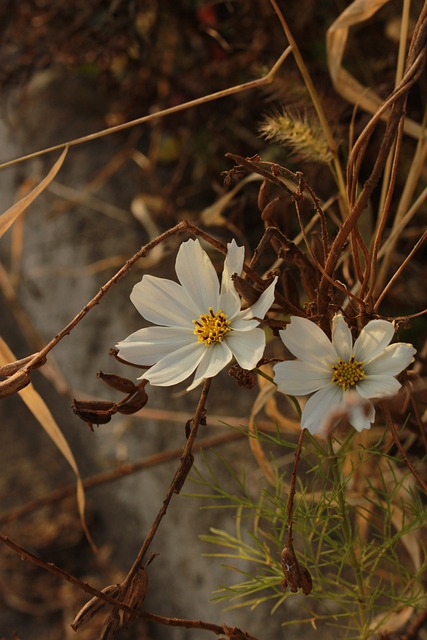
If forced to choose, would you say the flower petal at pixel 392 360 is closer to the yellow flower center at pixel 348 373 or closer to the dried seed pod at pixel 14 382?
the yellow flower center at pixel 348 373

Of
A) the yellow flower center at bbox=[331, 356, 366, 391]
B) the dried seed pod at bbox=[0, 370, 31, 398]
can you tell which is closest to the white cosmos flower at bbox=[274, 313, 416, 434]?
the yellow flower center at bbox=[331, 356, 366, 391]

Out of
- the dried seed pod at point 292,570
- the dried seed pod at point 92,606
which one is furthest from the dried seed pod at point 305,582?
the dried seed pod at point 92,606

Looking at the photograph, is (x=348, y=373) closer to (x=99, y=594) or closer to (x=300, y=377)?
(x=300, y=377)

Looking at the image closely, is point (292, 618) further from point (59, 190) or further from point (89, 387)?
point (59, 190)

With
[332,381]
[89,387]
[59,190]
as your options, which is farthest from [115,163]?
[332,381]

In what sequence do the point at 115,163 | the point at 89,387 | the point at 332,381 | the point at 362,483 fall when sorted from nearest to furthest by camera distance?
the point at 332,381 < the point at 362,483 < the point at 89,387 < the point at 115,163

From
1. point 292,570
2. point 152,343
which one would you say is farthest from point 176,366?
point 292,570

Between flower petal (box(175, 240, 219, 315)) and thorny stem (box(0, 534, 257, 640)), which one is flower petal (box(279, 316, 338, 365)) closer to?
flower petal (box(175, 240, 219, 315))

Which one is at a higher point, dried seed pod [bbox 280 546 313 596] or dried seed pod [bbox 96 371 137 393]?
dried seed pod [bbox 96 371 137 393]
